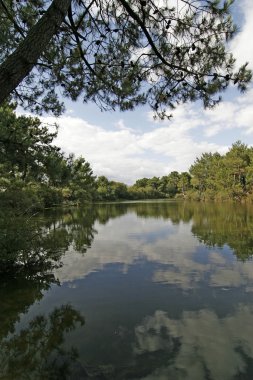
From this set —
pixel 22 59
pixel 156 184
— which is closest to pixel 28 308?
pixel 22 59

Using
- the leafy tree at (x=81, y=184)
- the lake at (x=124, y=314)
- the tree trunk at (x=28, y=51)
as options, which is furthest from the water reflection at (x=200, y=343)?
the leafy tree at (x=81, y=184)

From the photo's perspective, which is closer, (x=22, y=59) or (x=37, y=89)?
(x=22, y=59)

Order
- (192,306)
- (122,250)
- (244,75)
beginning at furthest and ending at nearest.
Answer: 1. (122,250)
2. (192,306)
3. (244,75)

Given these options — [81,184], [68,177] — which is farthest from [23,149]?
[81,184]

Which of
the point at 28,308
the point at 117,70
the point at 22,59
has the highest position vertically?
the point at 117,70

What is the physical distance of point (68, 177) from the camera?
10.7 metres

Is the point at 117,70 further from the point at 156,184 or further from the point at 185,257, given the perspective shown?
the point at 156,184

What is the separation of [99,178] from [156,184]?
3012 cm

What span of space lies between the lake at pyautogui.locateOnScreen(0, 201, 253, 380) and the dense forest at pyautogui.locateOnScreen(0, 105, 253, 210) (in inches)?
78.6

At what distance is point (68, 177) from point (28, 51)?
7314 millimetres

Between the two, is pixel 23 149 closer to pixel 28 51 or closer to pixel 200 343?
pixel 28 51

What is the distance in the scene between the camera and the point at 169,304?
21.5ft

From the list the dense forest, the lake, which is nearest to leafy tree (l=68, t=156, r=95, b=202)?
the dense forest

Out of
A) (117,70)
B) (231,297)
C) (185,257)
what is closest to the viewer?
(117,70)
